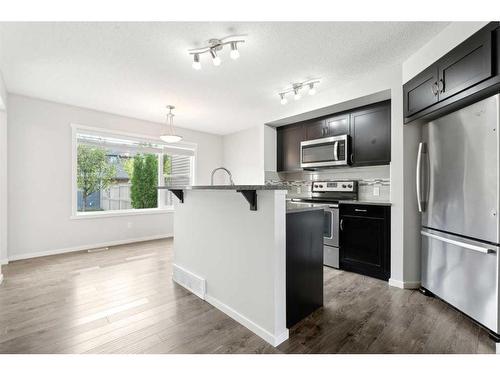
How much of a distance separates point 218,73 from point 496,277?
3134 millimetres

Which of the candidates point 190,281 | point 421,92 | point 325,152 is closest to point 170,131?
point 325,152

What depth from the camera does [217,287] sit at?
7.11 feet

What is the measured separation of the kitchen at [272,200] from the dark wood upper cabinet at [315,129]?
31mm

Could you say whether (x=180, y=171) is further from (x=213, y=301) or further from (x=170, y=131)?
(x=213, y=301)

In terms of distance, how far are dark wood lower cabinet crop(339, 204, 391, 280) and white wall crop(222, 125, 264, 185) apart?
2.44 meters

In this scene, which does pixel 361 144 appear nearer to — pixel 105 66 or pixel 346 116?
pixel 346 116

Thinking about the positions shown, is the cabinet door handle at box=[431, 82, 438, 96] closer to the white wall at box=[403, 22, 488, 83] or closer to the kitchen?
the kitchen

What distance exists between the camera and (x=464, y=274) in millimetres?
1945

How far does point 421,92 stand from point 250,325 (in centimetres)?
262

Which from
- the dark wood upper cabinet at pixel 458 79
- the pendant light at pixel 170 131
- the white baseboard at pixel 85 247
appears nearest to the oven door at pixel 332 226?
the dark wood upper cabinet at pixel 458 79

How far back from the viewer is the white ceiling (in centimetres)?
205
